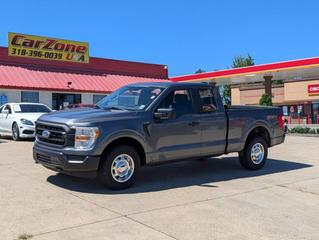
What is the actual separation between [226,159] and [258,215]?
5513mm

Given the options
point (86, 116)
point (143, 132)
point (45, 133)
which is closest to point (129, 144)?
point (143, 132)

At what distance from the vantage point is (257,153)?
10.2 metres

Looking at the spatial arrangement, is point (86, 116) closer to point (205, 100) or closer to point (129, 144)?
point (129, 144)

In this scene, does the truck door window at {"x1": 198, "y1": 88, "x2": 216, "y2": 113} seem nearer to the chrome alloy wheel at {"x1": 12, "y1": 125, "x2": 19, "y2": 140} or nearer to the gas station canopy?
the chrome alloy wheel at {"x1": 12, "y1": 125, "x2": 19, "y2": 140}

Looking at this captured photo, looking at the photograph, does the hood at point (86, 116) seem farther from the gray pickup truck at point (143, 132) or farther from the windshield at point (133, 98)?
the windshield at point (133, 98)

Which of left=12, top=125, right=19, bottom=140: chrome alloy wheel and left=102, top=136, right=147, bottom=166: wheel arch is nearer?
left=102, top=136, right=147, bottom=166: wheel arch

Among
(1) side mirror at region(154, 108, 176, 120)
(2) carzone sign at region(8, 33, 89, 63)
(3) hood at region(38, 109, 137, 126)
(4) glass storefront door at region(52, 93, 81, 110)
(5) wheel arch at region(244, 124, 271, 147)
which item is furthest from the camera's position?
(4) glass storefront door at region(52, 93, 81, 110)

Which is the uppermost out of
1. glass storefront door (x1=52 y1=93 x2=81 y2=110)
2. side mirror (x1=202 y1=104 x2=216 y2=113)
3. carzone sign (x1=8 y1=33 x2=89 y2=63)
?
carzone sign (x1=8 y1=33 x2=89 y2=63)

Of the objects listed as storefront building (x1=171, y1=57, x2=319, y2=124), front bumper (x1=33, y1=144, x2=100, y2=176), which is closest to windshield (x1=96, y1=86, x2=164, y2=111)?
front bumper (x1=33, y1=144, x2=100, y2=176)

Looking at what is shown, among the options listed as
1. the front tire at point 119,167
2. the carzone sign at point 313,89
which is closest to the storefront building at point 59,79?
the front tire at point 119,167

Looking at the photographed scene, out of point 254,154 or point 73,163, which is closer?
point 73,163

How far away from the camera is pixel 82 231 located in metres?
5.37

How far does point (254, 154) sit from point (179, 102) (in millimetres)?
2500

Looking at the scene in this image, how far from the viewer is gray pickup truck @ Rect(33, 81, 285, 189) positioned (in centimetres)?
740
